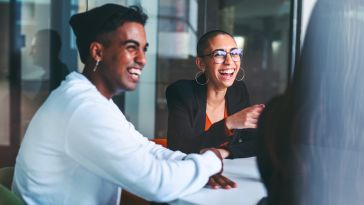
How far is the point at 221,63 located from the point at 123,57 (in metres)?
0.85

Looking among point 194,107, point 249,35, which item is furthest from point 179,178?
point 249,35

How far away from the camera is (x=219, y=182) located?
1.41m

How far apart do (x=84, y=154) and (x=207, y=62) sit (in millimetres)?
1240

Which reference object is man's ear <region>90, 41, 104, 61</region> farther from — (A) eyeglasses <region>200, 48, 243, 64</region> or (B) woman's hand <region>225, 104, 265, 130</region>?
(A) eyeglasses <region>200, 48, 243, 64</region>

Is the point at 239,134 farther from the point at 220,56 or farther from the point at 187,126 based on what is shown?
the point at 220,56

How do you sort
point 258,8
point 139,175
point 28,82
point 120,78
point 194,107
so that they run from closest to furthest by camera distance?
point 139,175, point 120,78, point 194,107, point 28,82, point 258,8

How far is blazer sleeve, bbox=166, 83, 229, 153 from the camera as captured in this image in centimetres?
209

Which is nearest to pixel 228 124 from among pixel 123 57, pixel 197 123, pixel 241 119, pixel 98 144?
pixel 241 119

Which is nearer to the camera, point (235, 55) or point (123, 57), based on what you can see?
point (123, 57)

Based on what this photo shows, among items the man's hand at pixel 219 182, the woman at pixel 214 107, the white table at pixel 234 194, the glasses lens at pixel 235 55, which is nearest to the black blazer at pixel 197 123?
the woman at pixel 214 107

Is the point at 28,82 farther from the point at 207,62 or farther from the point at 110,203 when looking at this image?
the point at 110,203

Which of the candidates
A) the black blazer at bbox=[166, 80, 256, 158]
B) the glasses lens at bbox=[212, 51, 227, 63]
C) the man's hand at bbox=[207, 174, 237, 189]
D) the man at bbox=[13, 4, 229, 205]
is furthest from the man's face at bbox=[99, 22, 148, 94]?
the glasses lens at bbox=[212, 51, 227, 63]

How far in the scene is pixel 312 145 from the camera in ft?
2.35

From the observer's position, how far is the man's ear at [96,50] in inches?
60.8
